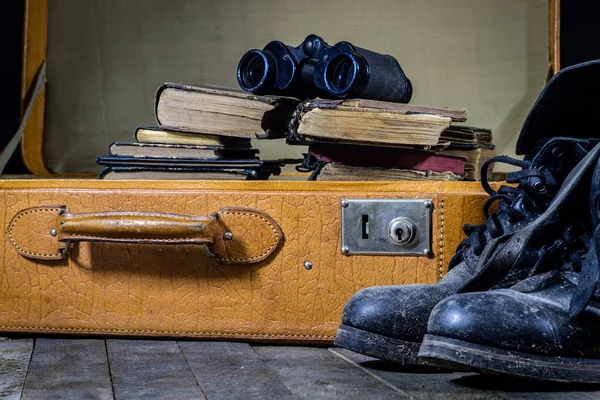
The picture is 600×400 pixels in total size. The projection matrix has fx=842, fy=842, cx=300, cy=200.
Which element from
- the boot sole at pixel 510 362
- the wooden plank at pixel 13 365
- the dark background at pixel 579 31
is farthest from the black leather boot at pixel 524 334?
the dark background at pixel 579 31

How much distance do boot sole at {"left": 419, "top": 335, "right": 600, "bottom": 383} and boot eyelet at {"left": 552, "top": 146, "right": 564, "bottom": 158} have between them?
0.91 ft

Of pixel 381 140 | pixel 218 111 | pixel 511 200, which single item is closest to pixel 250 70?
pixel 218 111

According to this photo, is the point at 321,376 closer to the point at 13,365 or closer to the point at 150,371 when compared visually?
the point at 150,371

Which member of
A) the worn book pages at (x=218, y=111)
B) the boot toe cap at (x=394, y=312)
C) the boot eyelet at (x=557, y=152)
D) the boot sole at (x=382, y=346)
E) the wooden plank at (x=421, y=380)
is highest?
the worn book pages at (x=218, y=111)

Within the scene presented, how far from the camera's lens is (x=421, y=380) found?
990 mm

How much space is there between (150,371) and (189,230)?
0.77 feet

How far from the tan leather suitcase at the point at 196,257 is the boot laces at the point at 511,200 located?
55 millimetres

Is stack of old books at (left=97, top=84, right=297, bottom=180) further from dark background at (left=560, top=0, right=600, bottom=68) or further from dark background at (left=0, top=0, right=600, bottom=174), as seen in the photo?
dark background at (left=560, top=0, right=600, bottom=68)

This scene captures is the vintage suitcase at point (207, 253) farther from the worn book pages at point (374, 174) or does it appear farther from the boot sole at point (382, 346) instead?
the boot sole at point (382, 346)

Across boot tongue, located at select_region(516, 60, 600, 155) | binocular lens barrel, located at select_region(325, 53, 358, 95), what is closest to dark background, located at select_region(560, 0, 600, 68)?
binocular lens barrel, located at select_region(325, 53, 358, 95)

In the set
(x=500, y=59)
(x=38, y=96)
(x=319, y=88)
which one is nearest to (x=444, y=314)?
(x=319, y=88)

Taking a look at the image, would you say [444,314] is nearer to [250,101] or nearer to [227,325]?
[227,325]

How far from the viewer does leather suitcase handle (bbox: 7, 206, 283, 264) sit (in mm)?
1235

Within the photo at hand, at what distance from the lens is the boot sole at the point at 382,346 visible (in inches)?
40.3
